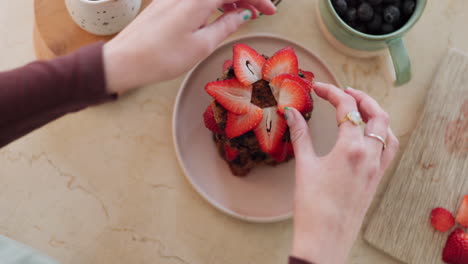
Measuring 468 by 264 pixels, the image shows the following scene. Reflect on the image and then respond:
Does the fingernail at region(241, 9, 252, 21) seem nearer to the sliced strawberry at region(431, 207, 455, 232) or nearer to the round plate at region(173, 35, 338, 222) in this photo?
the round plate at region(173, 35, 338, 222)

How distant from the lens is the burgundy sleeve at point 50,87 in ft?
1.96

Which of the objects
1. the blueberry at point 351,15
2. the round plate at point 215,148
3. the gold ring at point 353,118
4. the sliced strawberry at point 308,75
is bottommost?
the round plate at point 215,148

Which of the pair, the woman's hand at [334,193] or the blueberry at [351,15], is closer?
the woman's hand at [334,193]

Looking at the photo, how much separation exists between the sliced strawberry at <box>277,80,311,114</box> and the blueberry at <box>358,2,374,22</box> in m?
0.27

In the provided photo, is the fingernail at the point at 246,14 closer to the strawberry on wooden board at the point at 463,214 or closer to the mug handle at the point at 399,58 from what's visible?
the mug handle at the point at 399,58

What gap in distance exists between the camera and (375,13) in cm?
89

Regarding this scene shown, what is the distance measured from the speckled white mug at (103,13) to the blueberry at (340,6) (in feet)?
1.52

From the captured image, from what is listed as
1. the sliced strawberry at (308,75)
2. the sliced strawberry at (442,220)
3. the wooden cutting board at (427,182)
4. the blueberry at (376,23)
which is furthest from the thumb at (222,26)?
the sliced strawberry at (442,220)

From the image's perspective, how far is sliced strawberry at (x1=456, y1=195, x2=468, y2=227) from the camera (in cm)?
91

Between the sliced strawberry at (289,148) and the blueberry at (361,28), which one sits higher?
the blueberry at (361,28)

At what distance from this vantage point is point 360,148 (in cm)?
64

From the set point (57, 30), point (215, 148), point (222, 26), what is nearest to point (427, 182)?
point (215, 148)

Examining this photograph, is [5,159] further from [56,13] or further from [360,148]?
[360,148]

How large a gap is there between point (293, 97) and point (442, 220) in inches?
19.4
